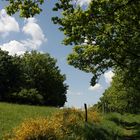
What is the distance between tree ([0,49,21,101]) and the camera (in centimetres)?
9325

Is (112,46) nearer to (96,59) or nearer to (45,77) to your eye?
(96,59)

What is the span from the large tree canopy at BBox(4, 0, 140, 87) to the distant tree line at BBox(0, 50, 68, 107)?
49.9 m

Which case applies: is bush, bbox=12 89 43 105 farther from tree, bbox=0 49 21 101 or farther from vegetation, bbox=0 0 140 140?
tree, bbox=0 49 21 101

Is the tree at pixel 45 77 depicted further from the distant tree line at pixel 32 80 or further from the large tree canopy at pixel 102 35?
the large tree canopy at pixel 102 35

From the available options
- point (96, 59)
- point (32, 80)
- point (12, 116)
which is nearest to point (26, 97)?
point (32, 80)

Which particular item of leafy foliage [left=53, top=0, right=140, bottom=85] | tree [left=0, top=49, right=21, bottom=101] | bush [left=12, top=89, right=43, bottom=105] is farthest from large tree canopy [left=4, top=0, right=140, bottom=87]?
tree [left=0, top=49, right=21, bottom=101]

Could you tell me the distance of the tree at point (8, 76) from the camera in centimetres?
9325

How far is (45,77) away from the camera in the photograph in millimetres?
120688

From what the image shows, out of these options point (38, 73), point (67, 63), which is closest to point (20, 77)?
point (38, 73)

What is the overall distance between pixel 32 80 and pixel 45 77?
5.84 metres

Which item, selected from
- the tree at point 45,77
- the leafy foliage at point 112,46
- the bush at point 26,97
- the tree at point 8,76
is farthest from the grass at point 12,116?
the tree at point 45,77

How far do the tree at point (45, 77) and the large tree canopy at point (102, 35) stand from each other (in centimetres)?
6731

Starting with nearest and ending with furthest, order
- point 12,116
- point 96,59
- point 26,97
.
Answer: point 12,116, point 96,59, point 26,97

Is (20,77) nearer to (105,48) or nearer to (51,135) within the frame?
(105,48)
